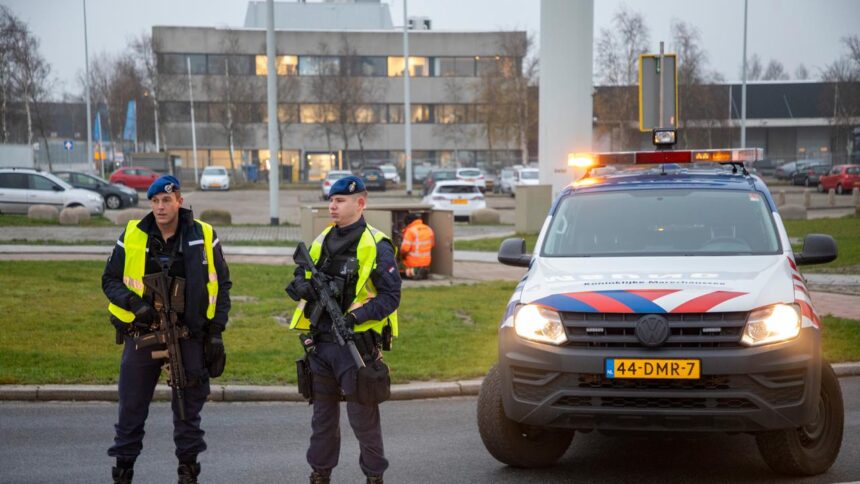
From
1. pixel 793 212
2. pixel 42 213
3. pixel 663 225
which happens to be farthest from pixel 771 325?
pixel 793 212

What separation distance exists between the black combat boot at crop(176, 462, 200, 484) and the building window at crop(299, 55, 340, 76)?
75.4m

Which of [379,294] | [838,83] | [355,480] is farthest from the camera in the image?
[838,83]

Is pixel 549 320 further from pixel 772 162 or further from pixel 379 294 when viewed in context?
pixel 772 162

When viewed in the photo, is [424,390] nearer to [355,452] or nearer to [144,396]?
[355,452]

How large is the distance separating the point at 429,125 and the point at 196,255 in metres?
80.2

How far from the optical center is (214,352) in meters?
6.06

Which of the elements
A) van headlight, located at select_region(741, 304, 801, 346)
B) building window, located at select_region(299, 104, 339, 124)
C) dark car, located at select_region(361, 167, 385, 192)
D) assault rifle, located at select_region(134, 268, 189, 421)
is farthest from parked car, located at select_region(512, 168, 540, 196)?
assault rifle, located at select_region(134, 268, 189, 421)

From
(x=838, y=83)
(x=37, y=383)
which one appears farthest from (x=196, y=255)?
(x=838, y=83)

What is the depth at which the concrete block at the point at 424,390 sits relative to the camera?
929cm

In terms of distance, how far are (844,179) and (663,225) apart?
49.1 m

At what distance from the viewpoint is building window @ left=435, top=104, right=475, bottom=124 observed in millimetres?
85438

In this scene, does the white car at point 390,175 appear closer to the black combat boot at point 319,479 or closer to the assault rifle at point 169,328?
the assault rifle at point 169,328

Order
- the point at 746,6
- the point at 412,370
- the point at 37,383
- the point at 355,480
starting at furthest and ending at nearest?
the point at 746,6 < the point at 412,370 < the point at 37,383 < the point at 355,480

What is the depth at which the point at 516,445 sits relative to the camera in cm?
662
